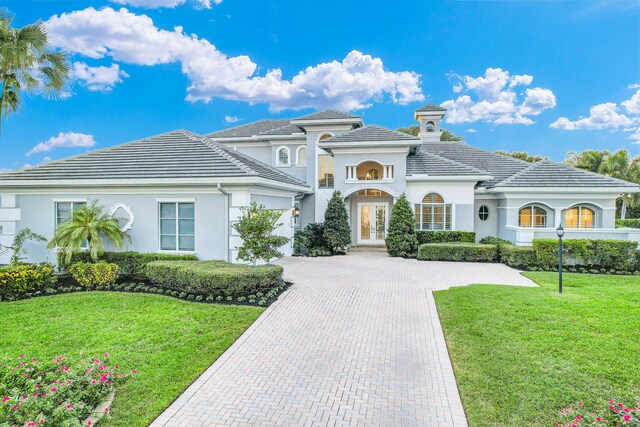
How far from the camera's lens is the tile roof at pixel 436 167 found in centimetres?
1816

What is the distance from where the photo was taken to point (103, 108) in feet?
68.8

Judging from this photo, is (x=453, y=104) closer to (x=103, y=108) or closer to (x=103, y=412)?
(x=103, y=108)

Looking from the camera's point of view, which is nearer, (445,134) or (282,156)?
(282,156)

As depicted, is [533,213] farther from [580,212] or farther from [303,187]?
[303,187]

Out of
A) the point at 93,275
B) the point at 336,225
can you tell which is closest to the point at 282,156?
the point at 336,225

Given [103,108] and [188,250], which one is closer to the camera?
[188,250]

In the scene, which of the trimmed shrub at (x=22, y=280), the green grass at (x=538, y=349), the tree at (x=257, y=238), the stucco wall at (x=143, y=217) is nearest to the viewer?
the green grass at (x=538, y=349)


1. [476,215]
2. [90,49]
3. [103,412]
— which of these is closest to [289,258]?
[476,215]

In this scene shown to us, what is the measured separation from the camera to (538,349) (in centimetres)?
611

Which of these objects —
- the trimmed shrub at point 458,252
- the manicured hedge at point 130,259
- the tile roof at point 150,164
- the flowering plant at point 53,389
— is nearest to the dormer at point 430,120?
the trimmed shrub at point 458,252

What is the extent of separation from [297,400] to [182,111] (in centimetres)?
2836

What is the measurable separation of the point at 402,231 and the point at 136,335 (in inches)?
509

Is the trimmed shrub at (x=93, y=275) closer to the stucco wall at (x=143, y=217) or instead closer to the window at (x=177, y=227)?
the stucco wall at (x=143, y=217)

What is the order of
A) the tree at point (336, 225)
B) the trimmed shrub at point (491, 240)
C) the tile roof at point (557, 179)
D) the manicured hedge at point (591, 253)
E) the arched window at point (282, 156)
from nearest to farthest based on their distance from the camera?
1. the manicured hedge at point (591, 253)
2. the trimmed shrub at point (491, 240)
3. the tile roof at point (557, 179)
4. the tree at point (336, 225)
5. the arched window at point (282, 156)
